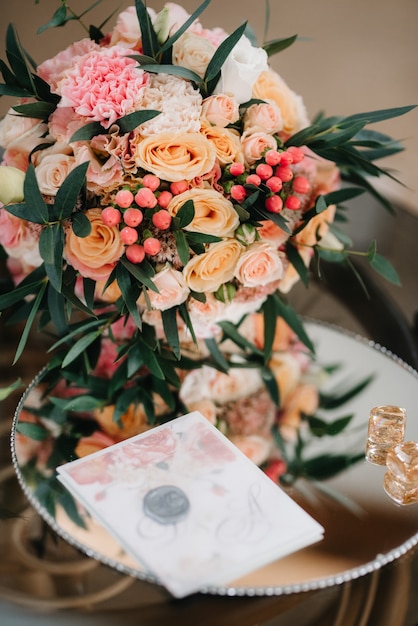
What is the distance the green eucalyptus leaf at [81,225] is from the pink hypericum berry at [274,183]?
0.20 m

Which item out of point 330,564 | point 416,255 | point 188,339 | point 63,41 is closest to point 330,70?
point 63,41

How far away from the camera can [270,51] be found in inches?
39.8

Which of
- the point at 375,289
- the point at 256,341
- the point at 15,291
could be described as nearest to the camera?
the point at 15,291

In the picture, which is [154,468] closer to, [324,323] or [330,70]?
[324,323]

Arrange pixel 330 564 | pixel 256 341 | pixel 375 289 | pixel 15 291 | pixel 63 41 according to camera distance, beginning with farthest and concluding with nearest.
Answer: pixel 63 41 < pixel 375 289 < pixel 256 341 < pixel 15 291 < pixel 330 564

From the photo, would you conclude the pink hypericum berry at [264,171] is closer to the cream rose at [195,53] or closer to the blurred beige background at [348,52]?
the cream rose at [195,53]

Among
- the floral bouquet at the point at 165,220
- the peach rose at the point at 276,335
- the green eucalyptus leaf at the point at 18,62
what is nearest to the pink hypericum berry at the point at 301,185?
the floral bouquet at the point at 165,220

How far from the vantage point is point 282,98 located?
97 centimetres

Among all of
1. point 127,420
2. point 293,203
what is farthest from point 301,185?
point 127,420

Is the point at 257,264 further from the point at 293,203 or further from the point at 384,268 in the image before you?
the point at 384,268

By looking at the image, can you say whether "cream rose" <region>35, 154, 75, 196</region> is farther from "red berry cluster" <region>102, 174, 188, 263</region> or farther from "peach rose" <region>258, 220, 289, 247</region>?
"peach rose" <region>258, 220, 289, 247</region>

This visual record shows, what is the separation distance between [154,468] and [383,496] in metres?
0.24

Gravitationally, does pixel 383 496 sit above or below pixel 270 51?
below

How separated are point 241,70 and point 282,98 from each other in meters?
0.11
